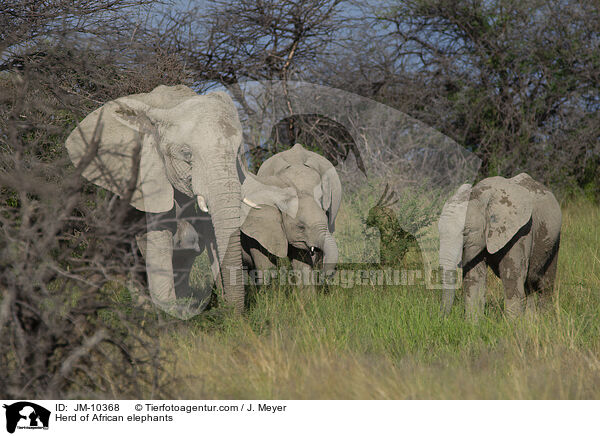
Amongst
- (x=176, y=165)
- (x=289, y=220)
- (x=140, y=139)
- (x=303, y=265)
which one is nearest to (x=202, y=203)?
(x=176, y=165)

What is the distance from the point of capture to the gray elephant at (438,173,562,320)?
14.5 ft

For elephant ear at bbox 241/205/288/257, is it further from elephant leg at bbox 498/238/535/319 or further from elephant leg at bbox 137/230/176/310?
elephant leg at bbox 498/238/535/319

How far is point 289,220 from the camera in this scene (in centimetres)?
522

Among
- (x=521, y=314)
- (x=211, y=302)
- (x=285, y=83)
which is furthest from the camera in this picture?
(x=285, y=83)

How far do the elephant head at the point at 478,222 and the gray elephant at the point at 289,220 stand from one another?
1.03 metres

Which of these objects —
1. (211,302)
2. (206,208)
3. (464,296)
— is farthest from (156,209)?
(464,296)

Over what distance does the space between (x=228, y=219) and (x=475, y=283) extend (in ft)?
6.82

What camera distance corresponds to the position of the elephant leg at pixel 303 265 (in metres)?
5.34

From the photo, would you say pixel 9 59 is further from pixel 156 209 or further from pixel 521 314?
pixel 521 314

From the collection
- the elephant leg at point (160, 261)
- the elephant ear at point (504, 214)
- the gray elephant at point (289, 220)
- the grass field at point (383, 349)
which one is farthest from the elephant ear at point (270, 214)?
the elephant ear at point (504, 214)

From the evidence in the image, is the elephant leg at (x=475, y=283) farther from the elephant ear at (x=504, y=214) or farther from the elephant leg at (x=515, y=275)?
→ the elephant ear at (x=504, y=214)

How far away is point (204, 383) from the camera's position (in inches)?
120
